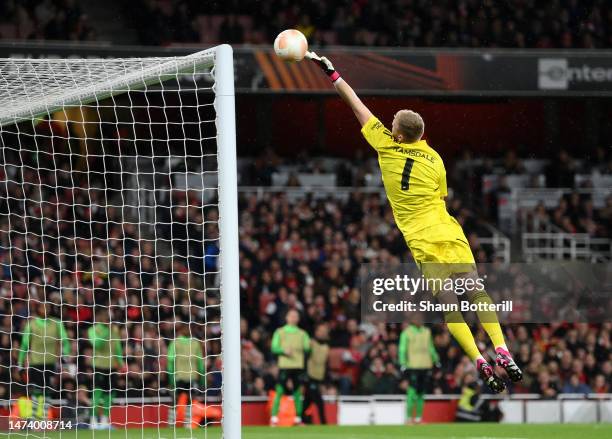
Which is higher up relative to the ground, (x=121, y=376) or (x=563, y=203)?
(x=563, y=203)

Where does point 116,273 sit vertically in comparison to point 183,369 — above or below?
above

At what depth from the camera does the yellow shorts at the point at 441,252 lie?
7.91 metres

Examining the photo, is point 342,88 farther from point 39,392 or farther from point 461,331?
point 39,392

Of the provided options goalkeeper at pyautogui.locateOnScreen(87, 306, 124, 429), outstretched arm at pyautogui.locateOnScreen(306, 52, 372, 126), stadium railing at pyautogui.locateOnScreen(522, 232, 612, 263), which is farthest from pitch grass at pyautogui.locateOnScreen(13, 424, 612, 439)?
stadium railing at pyautogui.locateOnScreen(522, 232, 612, 263)

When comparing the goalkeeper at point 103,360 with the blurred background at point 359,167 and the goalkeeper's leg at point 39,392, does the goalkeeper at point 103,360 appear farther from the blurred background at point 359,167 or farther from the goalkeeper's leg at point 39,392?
the goalkeeper's leg at point 39,392

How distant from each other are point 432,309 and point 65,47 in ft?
22.5

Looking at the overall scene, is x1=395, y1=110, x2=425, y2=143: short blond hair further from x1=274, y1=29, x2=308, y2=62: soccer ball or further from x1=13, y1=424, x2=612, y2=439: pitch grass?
x1=13, y1=424, x2=612, y2=439: pitch grass

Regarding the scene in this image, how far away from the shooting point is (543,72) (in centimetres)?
1903

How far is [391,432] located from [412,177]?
225 inches

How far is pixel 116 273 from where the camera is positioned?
44.7 ft

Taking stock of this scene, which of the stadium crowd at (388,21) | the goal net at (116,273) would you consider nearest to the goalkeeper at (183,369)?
the goal net at (116,273)

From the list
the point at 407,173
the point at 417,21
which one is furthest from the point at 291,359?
the point at 417,21

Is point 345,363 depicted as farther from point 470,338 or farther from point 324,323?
point 470,338

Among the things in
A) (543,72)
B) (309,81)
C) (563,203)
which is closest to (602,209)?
(563,203)
